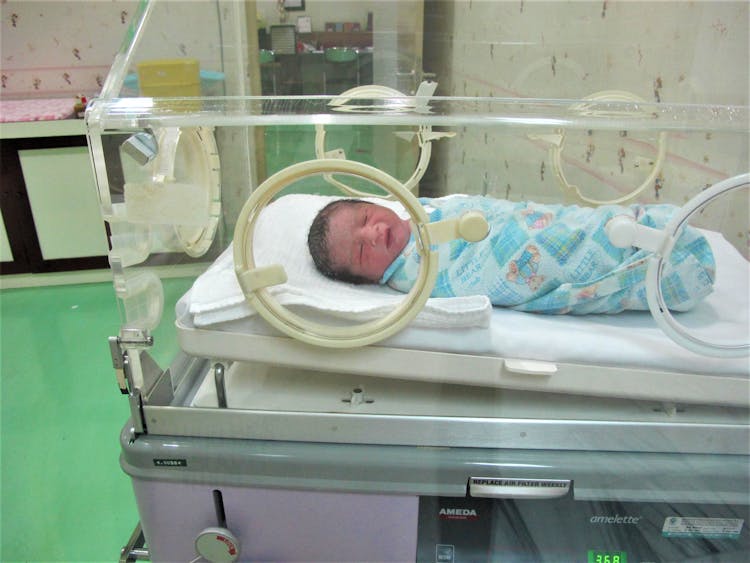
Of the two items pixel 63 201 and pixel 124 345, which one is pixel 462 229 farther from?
pixel 63 201

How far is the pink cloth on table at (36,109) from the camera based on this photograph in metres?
2.45

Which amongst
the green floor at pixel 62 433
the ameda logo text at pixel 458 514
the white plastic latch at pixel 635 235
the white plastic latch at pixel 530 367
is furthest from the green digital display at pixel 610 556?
the green floor at pixel 62 433

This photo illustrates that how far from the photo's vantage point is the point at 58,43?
2883 millimetres

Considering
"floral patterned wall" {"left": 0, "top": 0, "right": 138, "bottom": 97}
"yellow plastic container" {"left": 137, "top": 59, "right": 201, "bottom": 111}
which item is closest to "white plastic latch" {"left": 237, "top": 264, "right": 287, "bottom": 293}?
"yellow plastic container" {"left": 137, "top": 59, "right": 201, "bottom": 111}

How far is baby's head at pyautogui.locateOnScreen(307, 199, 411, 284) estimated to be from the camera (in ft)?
3.14

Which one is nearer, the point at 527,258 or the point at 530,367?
the point at 530,367

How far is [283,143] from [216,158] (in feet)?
0.38

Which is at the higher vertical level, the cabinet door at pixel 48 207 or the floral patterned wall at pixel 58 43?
the floral patterned wall at pixel 58 43

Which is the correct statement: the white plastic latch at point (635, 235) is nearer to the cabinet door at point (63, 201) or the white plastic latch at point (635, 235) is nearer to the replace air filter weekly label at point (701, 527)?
the replace air filter weekly label at point (701, 527)

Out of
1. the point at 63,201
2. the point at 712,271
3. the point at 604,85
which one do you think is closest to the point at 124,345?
the point at 712,271

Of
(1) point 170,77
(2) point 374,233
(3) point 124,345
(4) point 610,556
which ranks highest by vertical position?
(1) point 170,77

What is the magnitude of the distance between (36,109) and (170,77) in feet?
3.35

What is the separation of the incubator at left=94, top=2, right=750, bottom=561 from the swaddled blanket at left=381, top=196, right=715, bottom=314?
0.02 metres

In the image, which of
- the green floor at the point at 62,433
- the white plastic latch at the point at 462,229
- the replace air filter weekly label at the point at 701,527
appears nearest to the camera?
the white plastic latch at the point at 462,229
